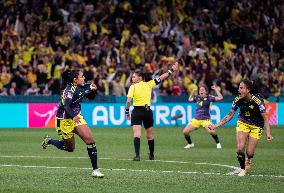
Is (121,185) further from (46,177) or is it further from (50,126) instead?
(50,126)

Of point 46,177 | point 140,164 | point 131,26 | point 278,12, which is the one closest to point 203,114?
point 140,164

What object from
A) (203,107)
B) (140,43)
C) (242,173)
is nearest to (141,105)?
(242,173)

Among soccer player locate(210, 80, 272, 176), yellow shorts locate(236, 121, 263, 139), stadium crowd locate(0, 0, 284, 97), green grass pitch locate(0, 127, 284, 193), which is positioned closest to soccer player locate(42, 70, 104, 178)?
green grass pitch locate(0, 127, 284, 193)

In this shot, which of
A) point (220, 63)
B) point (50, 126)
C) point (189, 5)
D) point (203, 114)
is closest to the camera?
point (203, 114)

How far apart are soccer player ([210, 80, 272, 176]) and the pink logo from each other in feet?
57.8

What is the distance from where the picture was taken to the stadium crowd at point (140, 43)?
34.1m

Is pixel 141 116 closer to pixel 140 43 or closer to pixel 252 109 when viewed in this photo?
pixel 252 109

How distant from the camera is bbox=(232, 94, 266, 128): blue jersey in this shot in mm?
16875

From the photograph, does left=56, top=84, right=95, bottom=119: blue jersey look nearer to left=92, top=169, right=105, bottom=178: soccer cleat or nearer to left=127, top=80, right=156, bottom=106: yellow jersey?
left=92, top=169, right=105, bottom=178: soccer cleat

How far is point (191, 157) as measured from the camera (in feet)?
70.6

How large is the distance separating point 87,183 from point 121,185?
2.19 feet

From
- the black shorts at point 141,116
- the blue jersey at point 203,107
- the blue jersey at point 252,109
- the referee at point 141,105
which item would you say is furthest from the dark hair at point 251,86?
the blue jersey at point 203,107

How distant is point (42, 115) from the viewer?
34.2 m

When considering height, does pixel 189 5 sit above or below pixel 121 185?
above
